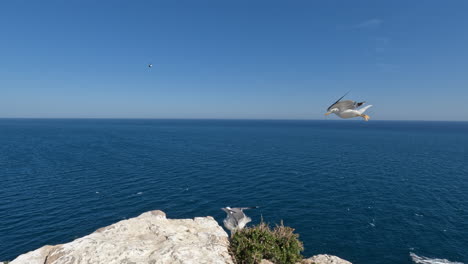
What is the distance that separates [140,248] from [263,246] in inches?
290

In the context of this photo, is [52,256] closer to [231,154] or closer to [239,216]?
[239,216]

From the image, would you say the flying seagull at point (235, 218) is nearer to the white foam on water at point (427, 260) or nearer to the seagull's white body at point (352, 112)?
the seagull's white body at point (352, 112)

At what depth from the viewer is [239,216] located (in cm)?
1412

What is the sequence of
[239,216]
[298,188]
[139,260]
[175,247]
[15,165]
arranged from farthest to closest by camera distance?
[15,165]
[298,188]
[239,216]
[175,247]
[139,260]

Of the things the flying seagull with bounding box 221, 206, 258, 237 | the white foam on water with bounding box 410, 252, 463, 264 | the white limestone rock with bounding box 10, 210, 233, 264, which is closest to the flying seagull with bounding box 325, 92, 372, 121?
the white limestone rock with bounding box 10, 210, 233, 264

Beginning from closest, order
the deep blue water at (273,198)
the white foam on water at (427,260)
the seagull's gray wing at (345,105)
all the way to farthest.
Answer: the seagull's gray wing at (345,105), the white foam on water at (427,260), the deep blue water at (273,198)

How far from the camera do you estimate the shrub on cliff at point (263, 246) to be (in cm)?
1360

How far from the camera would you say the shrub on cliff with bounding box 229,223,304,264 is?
13.6 meters

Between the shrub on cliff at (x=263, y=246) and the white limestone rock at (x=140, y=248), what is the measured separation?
2.68ft

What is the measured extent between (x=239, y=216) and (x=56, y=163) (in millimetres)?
80597

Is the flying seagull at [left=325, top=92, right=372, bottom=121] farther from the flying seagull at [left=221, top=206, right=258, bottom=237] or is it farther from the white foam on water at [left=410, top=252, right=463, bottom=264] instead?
the white foam on water at [left=410, top=252, right=463, bottom=264]

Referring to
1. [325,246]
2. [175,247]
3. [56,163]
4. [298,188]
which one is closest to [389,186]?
[298,188]

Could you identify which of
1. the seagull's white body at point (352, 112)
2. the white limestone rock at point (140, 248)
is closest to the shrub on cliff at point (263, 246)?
the white limestone rock at point (140, 248)

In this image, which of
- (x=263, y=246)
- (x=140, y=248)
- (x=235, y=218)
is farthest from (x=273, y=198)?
(x=140, y=248)
